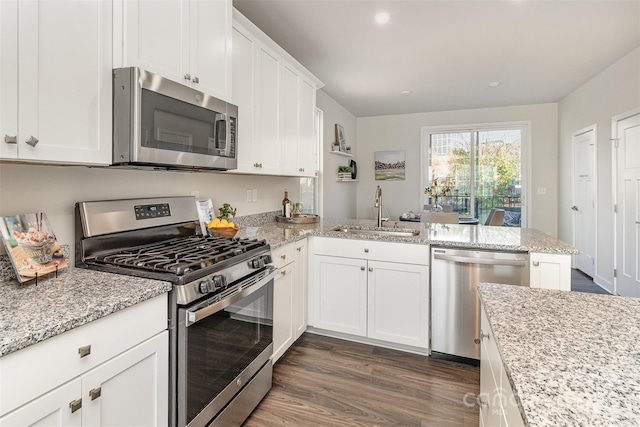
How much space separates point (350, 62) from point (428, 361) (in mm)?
3023

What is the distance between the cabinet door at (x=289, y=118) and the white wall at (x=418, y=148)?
3.83 meters

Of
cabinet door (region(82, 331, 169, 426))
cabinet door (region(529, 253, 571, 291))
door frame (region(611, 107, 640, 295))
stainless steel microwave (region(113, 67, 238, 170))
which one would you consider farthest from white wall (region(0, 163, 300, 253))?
door frame (region(611, 107, 640, 295))

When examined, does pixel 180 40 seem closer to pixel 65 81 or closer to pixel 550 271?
pixel 65 81

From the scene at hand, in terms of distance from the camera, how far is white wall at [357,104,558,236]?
578 centimetres

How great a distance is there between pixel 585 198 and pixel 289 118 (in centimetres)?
448

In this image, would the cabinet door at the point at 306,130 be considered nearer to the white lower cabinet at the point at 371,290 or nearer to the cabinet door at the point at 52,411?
the white lower cabinet at the point at 371,290

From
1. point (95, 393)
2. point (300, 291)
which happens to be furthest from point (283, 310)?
point (95, 393)

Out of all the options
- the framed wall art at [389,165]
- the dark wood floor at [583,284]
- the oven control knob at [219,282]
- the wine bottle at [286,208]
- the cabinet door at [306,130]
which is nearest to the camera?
the oven control knob at [219,282]

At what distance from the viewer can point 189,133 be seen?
1.71 meters

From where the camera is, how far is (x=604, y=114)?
13.7 ft

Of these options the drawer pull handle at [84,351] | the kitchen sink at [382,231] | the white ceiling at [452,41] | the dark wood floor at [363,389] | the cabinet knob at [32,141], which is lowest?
the dark wood floor at [363,389]

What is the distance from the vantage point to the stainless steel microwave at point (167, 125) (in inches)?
55.6

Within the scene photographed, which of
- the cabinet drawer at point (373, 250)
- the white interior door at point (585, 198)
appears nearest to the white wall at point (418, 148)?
the white interior door at point (585, 198)

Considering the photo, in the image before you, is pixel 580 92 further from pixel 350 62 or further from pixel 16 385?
pixel 16 385
